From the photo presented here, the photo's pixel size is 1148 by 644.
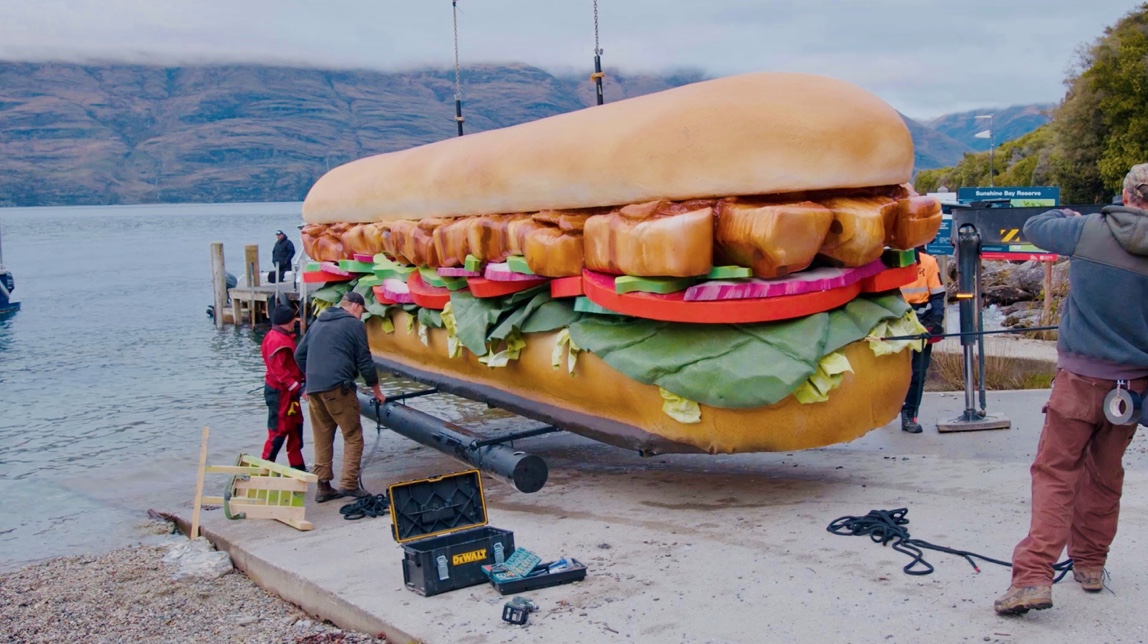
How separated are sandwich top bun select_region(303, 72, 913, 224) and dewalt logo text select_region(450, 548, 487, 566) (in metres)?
2.13

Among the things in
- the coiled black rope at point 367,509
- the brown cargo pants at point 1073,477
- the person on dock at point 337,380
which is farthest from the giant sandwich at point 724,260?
the person on dock at point 337,380

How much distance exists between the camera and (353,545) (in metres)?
6.58

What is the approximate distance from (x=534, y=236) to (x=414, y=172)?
2568 millimetres

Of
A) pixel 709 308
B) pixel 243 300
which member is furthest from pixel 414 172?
pixel 243 300

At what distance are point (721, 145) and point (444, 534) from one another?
2.52 m

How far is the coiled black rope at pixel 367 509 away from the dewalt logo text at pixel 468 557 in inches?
95.4

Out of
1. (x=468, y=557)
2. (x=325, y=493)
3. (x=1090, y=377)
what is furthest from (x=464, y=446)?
(x=1090, y=377)

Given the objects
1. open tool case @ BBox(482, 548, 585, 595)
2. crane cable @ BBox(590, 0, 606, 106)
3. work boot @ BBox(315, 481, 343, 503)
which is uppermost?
A: crane cable @ BBox(590, 0, 606, 106)

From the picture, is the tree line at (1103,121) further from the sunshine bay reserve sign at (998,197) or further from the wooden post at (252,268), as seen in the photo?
the wooden post at (252,268)

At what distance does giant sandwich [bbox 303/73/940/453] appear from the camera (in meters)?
5.46

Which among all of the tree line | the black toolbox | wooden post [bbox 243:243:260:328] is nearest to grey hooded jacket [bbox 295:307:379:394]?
the black toolbox

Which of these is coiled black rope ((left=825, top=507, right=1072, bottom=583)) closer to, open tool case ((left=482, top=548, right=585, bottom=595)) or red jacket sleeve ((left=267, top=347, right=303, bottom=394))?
open tool case ((left=482, top=548, right=585, bottom=595))

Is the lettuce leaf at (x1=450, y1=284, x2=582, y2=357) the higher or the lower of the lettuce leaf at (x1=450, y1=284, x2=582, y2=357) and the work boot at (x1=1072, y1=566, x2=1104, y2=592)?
the higher

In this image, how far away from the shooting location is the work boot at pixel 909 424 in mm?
8711
